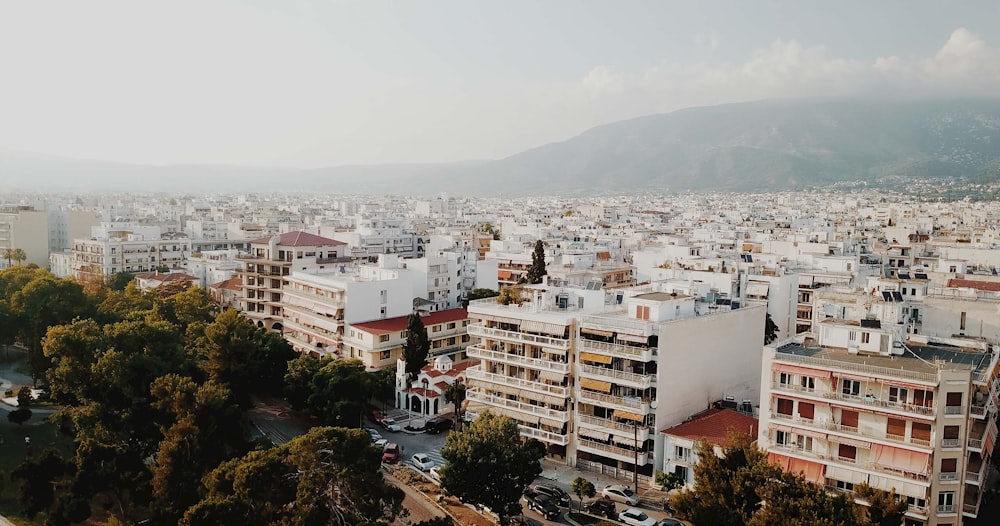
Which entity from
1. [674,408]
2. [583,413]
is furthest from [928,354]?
[583,413]

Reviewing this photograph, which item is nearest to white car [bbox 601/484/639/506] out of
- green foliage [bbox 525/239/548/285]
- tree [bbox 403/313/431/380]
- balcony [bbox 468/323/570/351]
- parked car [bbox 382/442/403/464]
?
balcony [bbox 468/323/570/351]

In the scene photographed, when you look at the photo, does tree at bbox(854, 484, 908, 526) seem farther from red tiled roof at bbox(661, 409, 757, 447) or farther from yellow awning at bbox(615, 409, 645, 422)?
yellow awning at bbox(615, 409, 645, 422)

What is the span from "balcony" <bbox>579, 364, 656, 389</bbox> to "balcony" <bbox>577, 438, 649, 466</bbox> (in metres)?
3.07

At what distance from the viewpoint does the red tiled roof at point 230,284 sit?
68.8 meters

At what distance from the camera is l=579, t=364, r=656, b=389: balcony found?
3406 centimetres

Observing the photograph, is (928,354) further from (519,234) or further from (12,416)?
(519,234)

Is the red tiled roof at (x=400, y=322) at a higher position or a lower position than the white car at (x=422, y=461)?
higher

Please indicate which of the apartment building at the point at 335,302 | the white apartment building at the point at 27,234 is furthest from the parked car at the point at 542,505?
the white apartment building at the point at 27,234

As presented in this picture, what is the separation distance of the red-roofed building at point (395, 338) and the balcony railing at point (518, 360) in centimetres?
1040

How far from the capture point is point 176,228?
105375 millimetres

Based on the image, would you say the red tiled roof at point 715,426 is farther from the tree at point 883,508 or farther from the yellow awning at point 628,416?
the tree at point 883,508

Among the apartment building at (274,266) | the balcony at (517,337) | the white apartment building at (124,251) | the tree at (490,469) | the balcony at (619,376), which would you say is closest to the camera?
the tree at (490,469)

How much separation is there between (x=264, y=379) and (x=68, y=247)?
7646 centimetres

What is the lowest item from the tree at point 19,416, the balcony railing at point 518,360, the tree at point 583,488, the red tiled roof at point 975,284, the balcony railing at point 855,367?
the tree at point 19,416
